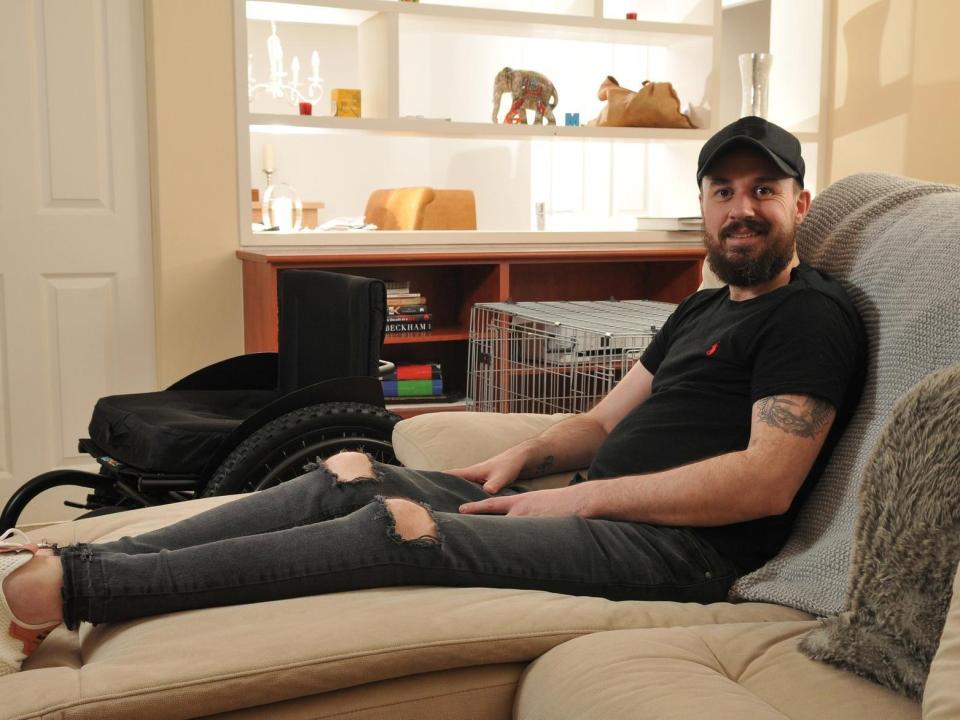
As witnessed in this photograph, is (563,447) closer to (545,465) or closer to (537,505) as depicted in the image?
(545,465)

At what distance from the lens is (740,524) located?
163cm

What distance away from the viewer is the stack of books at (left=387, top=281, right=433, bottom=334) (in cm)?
380

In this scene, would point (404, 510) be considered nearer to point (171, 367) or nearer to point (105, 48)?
point (171, 367)

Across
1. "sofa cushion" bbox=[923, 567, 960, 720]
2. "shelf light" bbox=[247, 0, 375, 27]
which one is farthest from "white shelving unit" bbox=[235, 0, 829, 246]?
"sofa cushion" bbox=[923, 567, 960, 720]

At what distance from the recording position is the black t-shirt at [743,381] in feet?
5.21

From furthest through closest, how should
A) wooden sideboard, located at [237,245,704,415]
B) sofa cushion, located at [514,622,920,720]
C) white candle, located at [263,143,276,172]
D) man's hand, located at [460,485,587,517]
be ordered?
white candle, located at [263,143,276,172], wooden sideboard, located at [237,245,704,415], man's hand, located at [460,485,587,517], sofa cushion, located at [514,622,920,720]

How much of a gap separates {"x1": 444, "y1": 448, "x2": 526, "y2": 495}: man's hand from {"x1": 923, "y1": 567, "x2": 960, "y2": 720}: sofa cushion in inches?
38.8

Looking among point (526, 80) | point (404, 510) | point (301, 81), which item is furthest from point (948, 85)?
point (404, 510)

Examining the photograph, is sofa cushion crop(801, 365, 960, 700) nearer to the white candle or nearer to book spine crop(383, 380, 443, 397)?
book spine crop(383, 380, 443, 397)

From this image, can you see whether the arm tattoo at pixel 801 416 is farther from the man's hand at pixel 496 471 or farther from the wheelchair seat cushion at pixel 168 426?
the wheelchair seat cushion at pixel 168 426

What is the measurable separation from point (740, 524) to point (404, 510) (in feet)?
1.74

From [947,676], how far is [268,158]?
4.83m

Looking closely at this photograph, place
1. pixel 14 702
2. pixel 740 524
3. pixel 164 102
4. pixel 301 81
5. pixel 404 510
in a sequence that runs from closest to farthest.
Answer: pixel 14 702 → pixel 404 510 → pixel 740 524 → pixel 164 102 → pixel 301 81

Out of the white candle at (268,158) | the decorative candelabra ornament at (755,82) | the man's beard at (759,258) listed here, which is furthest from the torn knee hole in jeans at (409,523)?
the white candle at (268,158)
